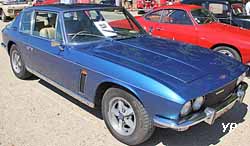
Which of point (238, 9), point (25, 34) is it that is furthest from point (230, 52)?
point (25, 34)

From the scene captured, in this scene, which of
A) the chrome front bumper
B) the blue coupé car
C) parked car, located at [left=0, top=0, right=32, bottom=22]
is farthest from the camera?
parked car, located at [left=0, top=0, right=32, bottom=22]

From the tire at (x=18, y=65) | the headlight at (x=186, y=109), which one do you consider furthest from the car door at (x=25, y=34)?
the headlight at (x=186, y=109)

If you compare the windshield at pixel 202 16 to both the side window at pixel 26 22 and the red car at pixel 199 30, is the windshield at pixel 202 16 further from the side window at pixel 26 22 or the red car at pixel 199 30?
the side window at pixel 26 22

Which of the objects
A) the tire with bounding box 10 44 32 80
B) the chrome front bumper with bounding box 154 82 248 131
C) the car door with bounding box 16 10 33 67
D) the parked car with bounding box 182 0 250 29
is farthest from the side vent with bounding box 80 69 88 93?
the parked car with bounding box 182 0 250 29

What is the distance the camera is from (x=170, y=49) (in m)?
4.07

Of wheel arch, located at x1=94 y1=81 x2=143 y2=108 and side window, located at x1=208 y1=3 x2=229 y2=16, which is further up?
side window, located at x1=208 y1=3 x2=229 y2=16

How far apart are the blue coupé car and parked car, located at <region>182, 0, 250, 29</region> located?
3800mm

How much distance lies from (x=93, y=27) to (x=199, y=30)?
319 centimetres

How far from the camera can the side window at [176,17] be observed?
701cm

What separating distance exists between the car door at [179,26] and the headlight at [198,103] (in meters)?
3.86

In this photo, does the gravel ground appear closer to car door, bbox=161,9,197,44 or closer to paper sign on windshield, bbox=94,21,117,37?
paper sign on windshield, bbox=94,21,117,37

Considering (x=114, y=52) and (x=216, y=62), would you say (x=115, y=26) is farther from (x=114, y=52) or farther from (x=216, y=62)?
(x=216, y=62)

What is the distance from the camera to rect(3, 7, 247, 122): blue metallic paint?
9.89 feet

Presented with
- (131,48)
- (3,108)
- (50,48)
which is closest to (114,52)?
(131,48)
